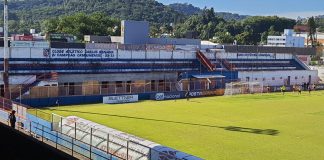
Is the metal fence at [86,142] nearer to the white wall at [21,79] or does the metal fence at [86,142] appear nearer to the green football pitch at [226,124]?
the green football pitch at [226,124]

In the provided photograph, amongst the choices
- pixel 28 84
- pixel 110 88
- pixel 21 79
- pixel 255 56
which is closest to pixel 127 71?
pixel 110 88

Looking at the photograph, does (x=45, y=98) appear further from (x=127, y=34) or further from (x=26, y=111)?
(x=127, y=34)

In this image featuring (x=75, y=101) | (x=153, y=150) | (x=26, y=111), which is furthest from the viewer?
(x=75, y=101)

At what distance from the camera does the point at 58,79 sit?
5284 centimetres

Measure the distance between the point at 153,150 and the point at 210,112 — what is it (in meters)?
27.3

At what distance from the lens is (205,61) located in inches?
2756

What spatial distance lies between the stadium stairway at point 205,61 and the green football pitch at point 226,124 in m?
12.9

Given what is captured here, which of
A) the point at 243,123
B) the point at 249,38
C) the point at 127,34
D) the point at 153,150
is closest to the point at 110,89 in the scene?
the point at 243,123

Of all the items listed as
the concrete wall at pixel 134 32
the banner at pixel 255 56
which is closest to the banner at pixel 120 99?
the concrete wall at pixel 134 32

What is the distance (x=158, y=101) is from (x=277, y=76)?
31.4 meters

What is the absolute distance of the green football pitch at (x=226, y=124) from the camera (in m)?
26.7

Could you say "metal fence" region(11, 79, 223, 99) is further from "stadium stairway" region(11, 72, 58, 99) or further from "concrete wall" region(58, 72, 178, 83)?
"concrete wall" region(58, 72, 178, 83)

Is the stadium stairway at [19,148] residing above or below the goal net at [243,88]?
above

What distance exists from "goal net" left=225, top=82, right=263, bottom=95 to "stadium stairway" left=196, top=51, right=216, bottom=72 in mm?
5441
